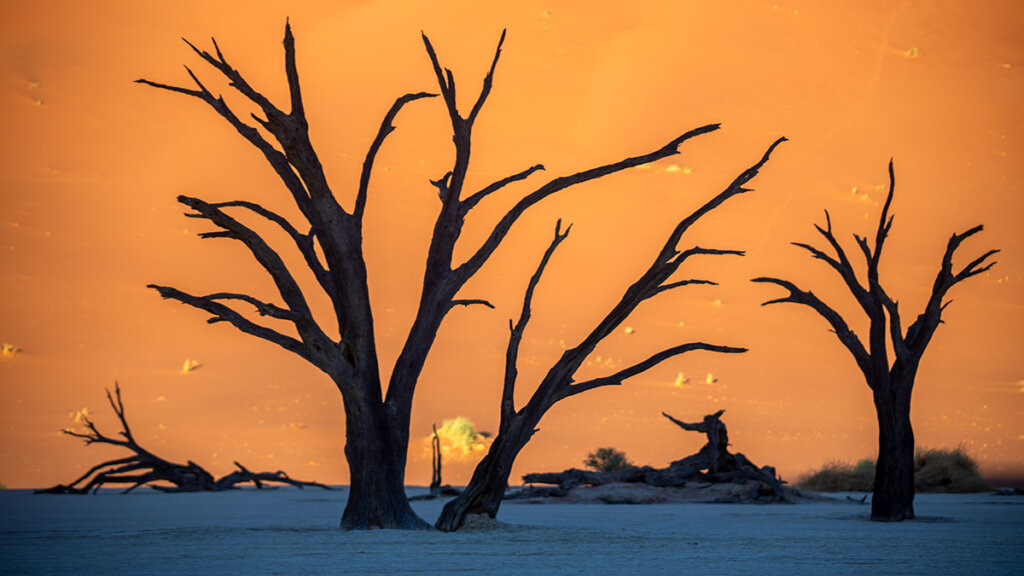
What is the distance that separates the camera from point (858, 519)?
13.6 m

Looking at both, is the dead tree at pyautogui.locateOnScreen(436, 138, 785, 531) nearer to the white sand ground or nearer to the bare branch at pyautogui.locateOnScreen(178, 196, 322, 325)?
the white sand ground

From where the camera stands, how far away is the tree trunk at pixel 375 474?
10.4 metres

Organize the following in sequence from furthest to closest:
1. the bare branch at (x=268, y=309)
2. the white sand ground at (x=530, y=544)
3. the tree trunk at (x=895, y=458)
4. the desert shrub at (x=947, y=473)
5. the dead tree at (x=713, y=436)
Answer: the desert shrub at (x=947, y=473), the dead tree at (x=713, y=436), the tree trunk at (x=895, y=458), the bare branch at (x=268, y=309), the white sand ground at (x=530, y=544)

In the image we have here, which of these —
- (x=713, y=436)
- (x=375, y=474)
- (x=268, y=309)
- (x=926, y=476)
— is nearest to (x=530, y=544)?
(x=375, y=474)

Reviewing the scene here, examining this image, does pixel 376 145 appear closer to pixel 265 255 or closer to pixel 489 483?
pixel 265 255

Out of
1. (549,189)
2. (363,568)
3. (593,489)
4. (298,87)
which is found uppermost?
(298,87)

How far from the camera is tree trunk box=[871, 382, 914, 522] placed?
13.1m

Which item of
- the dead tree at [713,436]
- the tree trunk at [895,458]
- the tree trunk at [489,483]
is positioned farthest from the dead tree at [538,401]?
the dead tree at [713,436]

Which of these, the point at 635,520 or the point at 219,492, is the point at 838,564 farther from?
the point at 219,492

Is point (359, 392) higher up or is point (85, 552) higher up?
point (359, 392)

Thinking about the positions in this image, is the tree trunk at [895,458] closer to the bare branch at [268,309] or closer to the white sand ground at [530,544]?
the white sand ground at [530,544]

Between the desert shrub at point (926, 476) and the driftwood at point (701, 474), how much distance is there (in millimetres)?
5404

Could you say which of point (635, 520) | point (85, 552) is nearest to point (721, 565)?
point (85, 552)

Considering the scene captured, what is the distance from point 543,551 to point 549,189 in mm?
4163
